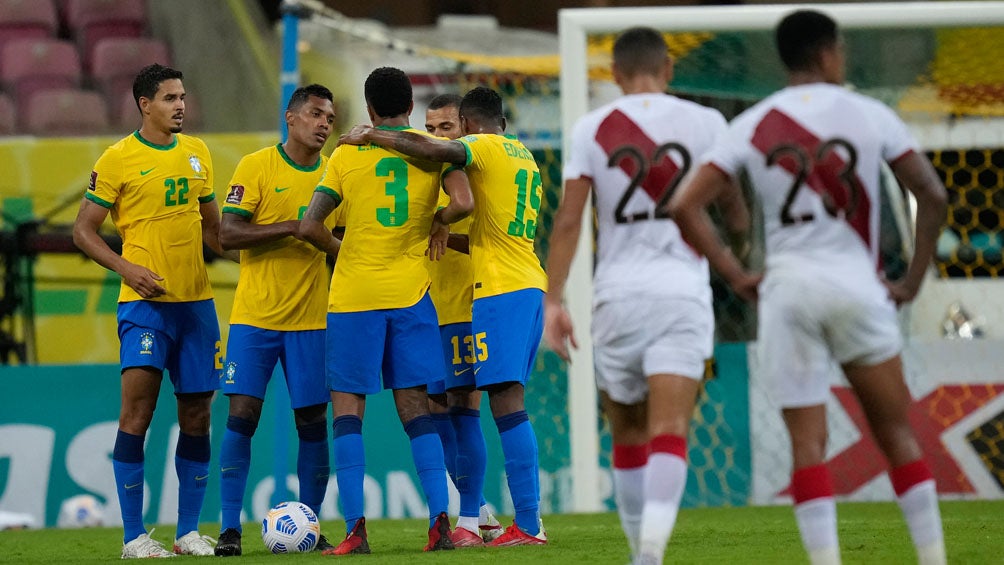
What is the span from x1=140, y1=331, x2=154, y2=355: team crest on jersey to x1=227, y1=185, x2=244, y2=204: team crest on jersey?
74 cm

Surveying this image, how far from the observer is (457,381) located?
725 cm

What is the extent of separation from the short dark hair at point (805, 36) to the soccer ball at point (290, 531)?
339 centimetres

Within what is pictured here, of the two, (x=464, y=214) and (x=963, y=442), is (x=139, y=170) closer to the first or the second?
(x=464, y=214)

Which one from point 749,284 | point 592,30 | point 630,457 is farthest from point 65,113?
point 749,284

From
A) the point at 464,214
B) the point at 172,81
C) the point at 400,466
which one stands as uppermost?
the point at 172,81

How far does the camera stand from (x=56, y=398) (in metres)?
10.1

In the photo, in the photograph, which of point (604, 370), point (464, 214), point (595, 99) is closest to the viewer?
point (604, 370)

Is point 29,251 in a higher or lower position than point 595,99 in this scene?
lower

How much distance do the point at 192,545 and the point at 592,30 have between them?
4.72 metres

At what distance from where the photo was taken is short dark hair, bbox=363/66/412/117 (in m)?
6.39

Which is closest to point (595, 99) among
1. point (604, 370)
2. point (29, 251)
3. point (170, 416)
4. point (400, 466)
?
point (400, 466)

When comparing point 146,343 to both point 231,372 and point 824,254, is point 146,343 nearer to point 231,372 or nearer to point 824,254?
point 231,372

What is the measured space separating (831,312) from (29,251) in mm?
8595

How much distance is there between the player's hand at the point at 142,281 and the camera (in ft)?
22.2
